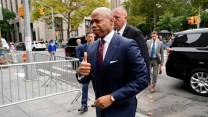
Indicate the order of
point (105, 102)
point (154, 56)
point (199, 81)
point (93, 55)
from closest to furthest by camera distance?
point (105, 102) < point (93, 55) < point (199, 81) < point (154, 56)

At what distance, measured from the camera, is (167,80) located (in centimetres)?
847

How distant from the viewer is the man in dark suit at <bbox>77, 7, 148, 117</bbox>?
196 centimetres

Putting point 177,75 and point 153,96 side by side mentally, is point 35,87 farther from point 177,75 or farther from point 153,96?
point 177,75

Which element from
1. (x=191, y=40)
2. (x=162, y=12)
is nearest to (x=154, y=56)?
(x=191, y=40)

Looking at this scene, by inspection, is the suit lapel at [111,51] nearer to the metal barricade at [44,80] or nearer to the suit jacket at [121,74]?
the suit jacket at [121,74]

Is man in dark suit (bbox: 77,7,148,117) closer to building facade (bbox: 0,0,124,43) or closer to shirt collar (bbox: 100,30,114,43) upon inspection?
shirt collar (bbox: 100,30,114,43)

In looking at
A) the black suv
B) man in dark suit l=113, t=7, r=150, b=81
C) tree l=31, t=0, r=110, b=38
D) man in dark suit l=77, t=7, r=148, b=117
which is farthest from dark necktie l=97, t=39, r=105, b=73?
tree l=31, t=0, r=110, b=38

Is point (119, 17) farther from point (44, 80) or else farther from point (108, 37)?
point (44, 80)

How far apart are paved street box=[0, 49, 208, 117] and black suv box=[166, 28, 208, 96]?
0.41 metres

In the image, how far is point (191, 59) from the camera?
6406mm

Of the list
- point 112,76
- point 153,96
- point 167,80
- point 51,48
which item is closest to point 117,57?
point 112,76

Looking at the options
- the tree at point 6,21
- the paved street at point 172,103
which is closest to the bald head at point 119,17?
the paved street at point 172,103

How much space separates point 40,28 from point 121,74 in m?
49.6

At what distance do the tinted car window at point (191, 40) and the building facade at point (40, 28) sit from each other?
34.1m
